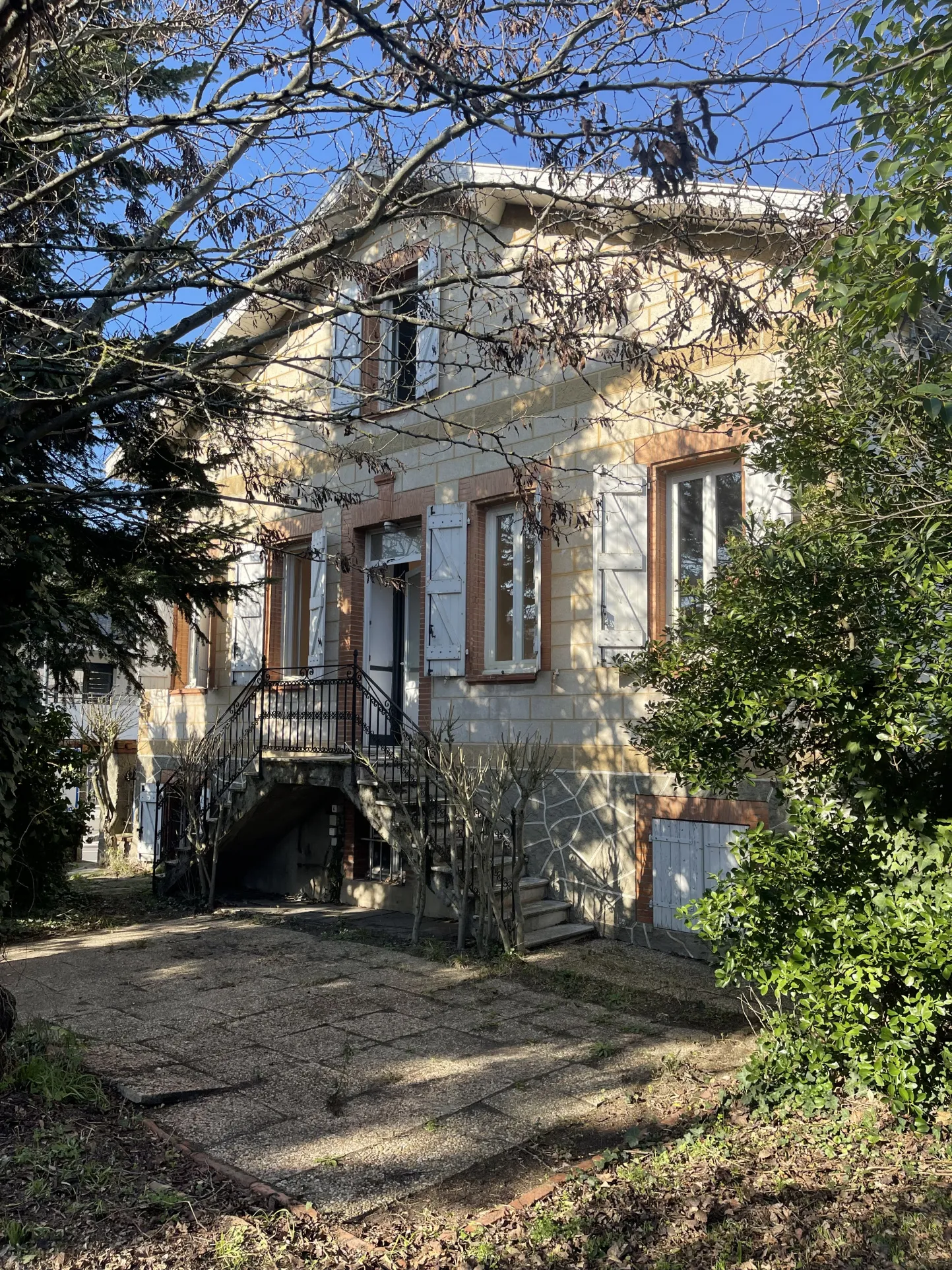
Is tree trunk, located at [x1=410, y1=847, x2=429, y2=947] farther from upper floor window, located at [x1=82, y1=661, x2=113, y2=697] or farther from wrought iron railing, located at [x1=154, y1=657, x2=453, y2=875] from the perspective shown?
upper floor window, located at [x1=82, y1=661, x2=113, y2=697]

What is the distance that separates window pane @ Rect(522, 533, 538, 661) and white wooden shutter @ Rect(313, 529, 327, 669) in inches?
114

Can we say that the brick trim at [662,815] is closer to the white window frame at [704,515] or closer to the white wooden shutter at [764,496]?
the white window frame at [704,515]

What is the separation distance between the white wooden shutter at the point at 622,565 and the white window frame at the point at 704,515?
0.80ft

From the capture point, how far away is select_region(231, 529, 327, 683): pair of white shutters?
12352mm

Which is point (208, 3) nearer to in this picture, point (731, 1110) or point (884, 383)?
point (884, 383)

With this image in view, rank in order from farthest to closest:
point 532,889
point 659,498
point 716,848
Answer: point 532,889 < point 659,498 < point 716,848

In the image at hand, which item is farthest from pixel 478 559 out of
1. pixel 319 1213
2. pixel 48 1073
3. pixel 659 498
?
pixel 319 1213

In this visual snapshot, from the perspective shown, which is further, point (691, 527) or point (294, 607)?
point (294, 607)

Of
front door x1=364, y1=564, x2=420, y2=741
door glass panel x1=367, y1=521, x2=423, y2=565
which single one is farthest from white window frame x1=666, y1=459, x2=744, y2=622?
front door x1=364, y1=564, x2=420, y2=741

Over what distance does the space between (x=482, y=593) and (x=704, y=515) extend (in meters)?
2.64

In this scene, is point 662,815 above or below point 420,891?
above

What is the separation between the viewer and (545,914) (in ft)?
29.7

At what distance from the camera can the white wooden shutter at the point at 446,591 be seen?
10.6m

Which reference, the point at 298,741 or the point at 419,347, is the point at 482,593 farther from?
the point at 419,347
